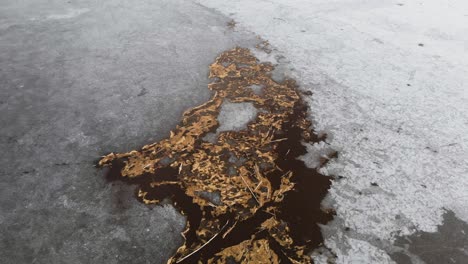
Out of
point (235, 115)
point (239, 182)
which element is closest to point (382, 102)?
point (235, 115)

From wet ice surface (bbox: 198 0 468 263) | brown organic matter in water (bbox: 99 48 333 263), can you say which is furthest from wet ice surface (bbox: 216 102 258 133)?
wet ice surface (bbox: 198 0 468 263)

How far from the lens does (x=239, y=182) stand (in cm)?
180

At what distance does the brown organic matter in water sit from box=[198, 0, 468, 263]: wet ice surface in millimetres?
149

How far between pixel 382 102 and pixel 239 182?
1.39 metres

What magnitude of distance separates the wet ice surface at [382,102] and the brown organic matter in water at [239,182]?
5.8 inches

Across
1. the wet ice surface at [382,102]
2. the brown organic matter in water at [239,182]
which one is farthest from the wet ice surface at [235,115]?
the wet ice surface at [382,102]

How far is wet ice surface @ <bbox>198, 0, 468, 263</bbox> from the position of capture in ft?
5.30

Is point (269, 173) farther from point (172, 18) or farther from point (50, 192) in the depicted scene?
point (172, 18)

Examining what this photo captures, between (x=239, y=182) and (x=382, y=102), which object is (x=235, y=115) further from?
(x=382, y=102)

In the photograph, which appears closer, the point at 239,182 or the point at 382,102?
the point at 239,182

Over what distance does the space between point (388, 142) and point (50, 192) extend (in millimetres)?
2059

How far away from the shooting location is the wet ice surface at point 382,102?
5.30 feet

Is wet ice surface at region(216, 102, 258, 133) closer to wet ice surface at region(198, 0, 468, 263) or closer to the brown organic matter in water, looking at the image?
the brown organic matter in water

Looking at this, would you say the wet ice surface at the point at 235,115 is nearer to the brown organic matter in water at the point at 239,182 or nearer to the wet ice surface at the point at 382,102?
the brown organic matter in water at the point at 239,182
